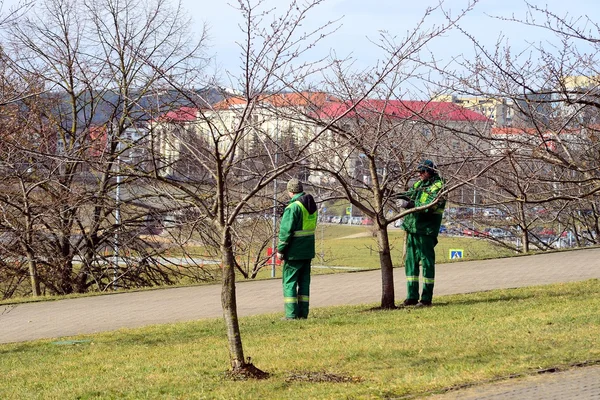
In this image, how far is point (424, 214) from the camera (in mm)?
12188

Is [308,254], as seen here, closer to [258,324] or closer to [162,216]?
[258,324]

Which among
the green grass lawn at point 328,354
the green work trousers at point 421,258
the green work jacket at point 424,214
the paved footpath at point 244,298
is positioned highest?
the green work jacket at point 424,214

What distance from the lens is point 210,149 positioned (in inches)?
337

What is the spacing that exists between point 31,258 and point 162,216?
11.8 ft

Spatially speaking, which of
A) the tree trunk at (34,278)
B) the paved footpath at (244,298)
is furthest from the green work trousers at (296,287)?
the tree trunk at (34,278)

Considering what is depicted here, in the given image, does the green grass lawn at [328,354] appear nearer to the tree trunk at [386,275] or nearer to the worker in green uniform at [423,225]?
the tree trunk at [386,275]

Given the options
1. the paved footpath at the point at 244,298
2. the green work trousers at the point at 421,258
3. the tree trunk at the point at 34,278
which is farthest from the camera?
the tree trunk at the point at 34,278

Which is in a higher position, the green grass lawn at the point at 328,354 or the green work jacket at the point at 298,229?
the green work jacket at the point at 298,229

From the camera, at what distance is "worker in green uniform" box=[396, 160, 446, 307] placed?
11.9 meters

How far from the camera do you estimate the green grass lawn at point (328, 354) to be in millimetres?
7020

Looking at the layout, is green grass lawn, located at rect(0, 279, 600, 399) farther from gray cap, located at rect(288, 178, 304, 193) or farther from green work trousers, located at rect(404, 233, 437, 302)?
gray cap, located at rect(288, 178, 304, 193)

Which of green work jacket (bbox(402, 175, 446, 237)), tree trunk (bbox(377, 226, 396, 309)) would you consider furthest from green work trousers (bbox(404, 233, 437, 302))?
tree trunk (bbox(377, 226, 396, 309))

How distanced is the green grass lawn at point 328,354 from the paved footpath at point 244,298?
58.8 inches

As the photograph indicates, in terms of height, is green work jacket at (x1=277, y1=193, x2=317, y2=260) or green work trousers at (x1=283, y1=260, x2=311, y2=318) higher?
green work jacket at (x1=277, y1=193, x2=317, y2=260)
